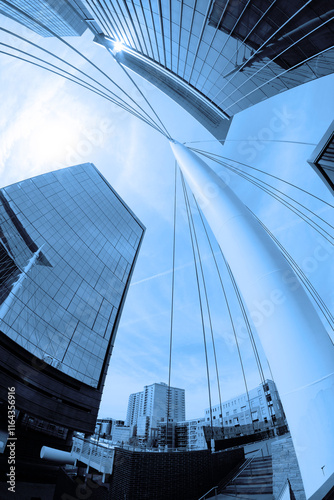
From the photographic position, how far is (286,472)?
8.31 m

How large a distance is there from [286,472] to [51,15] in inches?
2149

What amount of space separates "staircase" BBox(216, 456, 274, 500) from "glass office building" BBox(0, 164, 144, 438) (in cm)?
1756

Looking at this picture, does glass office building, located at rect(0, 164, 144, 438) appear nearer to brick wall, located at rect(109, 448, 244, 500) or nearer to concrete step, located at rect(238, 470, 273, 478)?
brick wall, located at rect(109, 448, 244, 500)

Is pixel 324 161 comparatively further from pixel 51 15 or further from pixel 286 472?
pixel 51 15

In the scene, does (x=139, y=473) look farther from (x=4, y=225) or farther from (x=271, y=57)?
(x=4, y=225)

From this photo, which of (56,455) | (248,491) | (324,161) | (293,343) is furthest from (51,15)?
(248,491)

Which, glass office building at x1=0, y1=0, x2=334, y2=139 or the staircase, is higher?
glass office building at x1=0, y1=0, x2=334, y2=139

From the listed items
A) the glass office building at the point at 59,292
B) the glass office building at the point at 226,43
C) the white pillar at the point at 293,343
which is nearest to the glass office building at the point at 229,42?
the glass office building at the point at 226,43

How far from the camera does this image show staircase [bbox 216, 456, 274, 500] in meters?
8.47

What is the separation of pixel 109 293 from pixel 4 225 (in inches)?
729

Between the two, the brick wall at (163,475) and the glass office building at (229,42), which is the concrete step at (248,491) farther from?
the glass office building at (229,42)

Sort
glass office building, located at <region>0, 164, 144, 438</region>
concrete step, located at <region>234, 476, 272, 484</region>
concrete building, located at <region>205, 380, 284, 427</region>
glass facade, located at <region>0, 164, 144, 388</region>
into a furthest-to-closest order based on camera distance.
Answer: concrete building, located at <region>205, 380, 284, 427</region>
glass facade, located at <region>0, 164, 144, 388</region>
glass office building, located at <region>0, 164, 144, 438</region>
concrete step, located at <region>234, 476, 272, 484</region>

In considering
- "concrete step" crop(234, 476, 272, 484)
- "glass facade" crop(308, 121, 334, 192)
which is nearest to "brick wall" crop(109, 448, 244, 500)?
"concrete step" crop(234, 476, 272, 484)

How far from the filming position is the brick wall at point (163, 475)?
9969mm
